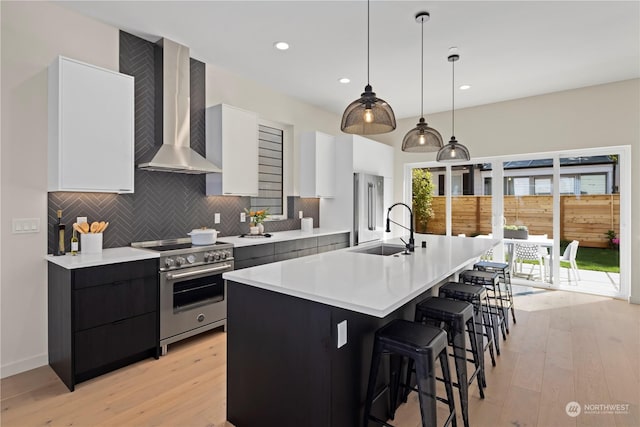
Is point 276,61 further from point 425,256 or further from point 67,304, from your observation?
point 67,304

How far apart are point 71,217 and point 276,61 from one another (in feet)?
8.61

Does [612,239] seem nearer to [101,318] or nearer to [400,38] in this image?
[400,38]

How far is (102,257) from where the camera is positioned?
2.64 m

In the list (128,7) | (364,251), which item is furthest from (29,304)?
(364,251)

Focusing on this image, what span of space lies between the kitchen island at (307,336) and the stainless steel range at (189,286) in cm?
119

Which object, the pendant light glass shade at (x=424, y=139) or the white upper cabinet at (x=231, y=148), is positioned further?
the white upper cabinet at (x=231, y=148)

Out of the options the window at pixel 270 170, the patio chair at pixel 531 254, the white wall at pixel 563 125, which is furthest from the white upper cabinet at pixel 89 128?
the patio chair at pixel 531 254

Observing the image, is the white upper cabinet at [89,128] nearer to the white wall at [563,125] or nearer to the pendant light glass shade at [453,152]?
the pendant light glass shade at [453,152]

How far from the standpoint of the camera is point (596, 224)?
16.2ft

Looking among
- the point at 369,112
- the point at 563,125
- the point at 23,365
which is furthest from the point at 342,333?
the point at 563,125

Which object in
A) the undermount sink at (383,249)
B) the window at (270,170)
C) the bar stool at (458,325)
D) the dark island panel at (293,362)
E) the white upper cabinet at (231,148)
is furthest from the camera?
the window at (270,170)

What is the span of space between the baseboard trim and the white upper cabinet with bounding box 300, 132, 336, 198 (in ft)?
11.5

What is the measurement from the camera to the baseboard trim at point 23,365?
2.57 metres

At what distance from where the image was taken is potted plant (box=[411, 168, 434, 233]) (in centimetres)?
634
